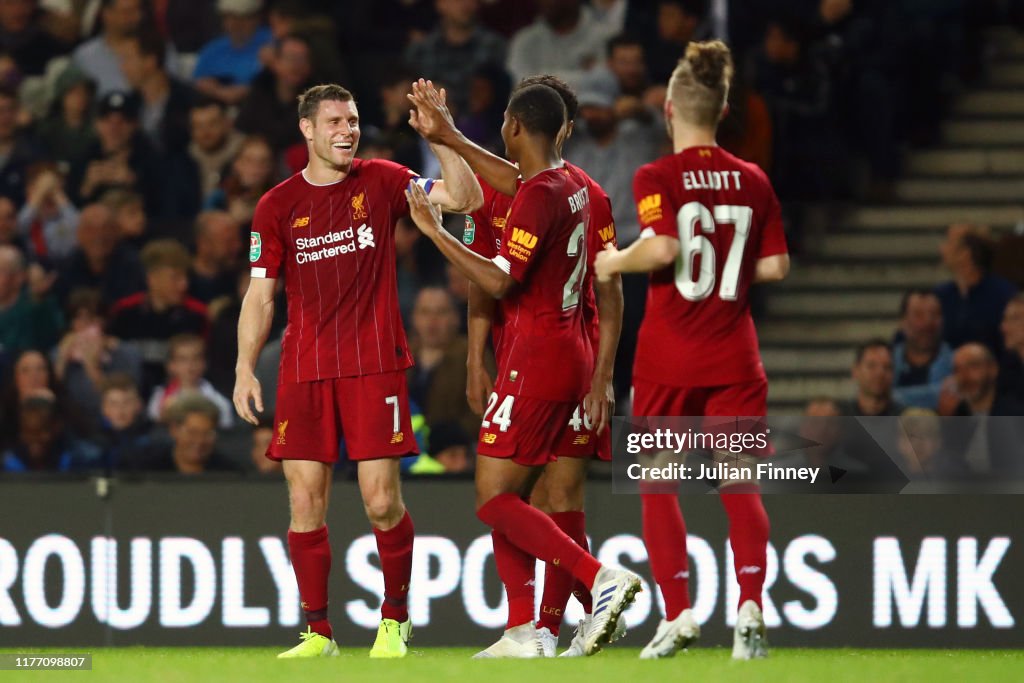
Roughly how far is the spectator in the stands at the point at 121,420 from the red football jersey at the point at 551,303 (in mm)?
4284

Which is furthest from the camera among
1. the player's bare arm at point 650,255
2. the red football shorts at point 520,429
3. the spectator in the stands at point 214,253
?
the spectator in the stands at point 214,253

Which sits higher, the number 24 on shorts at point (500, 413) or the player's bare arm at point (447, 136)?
the player's bare arm at point (447, 136)

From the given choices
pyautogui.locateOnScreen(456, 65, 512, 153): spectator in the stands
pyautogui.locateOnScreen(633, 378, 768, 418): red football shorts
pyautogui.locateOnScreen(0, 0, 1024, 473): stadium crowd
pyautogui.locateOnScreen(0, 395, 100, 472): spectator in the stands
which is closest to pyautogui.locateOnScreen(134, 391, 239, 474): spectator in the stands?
pyautogui.locateOnScreen(0, 0, 1024, 473): stadium crowd

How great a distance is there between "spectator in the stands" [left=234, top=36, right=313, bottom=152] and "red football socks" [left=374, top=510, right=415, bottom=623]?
5454 mm

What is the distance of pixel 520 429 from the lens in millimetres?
6723

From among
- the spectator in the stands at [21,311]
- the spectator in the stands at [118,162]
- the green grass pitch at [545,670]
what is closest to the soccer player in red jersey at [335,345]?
the green grass pitch at [545,670]

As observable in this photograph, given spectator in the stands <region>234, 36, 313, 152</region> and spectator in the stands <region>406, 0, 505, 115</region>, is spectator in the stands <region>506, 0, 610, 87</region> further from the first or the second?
spectator in the stands <region>234, 36, 313, 152</region>

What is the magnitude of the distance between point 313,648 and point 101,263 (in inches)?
206

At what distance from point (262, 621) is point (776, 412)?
3.93 metres

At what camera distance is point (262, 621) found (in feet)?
28.3

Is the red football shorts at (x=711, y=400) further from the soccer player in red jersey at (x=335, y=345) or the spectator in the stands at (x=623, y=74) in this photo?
the spectator in the stands at (x=623, y=74)

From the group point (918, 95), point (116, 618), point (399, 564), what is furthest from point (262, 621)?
point (918, 95)

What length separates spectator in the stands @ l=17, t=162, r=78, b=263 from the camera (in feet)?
39.4

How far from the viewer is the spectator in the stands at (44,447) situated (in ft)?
34.4
